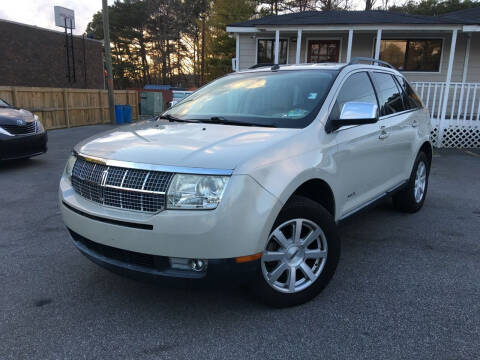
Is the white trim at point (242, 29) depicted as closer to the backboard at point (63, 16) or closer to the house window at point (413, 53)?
the house window at point (413, 53)

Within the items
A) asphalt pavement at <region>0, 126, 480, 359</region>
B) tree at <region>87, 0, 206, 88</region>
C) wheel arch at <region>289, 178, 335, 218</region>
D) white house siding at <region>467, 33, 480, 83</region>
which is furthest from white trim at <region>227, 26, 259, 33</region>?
tree at <region>87, 0, 206, 88</region>

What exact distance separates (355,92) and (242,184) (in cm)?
192

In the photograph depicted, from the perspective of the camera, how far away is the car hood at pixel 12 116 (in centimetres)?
719

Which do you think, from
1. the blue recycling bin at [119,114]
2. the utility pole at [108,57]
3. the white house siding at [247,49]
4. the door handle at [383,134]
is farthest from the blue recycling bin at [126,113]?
the door handle at [383,134]

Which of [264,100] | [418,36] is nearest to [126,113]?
[418,36]

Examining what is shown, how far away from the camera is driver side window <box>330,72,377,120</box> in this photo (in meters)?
3.15

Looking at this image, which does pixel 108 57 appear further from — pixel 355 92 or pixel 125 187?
pixel 125 187

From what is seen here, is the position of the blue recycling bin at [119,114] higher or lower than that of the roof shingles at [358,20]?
lower

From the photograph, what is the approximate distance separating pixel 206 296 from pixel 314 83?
2018 millimetres

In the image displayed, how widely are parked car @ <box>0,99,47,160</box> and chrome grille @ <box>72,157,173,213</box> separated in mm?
5661

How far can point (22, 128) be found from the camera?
294 inches

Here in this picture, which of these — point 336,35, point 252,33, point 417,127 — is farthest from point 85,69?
point 417,127

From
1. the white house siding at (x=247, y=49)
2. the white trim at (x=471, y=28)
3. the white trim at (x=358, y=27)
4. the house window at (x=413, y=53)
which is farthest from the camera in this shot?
the white house siding at (x=247, y=49)

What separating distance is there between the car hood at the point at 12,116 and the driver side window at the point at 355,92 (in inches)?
258
